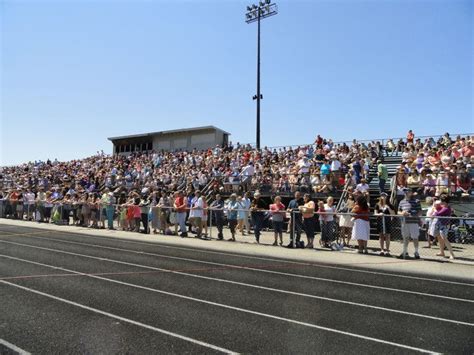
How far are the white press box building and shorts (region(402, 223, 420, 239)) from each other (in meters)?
28.7

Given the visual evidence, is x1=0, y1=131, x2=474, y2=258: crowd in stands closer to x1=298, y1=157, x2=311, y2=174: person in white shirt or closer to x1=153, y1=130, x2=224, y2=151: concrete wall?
x1=298, y1=157, x2=311, y2=174: person in white shirt

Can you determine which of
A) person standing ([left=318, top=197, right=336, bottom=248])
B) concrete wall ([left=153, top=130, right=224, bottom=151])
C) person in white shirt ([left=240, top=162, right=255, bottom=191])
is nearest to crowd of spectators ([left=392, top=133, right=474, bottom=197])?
person standing ([left=318, top=197, right=336, bottom=248])

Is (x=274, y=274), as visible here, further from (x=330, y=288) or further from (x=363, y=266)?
(x=363, y=266)

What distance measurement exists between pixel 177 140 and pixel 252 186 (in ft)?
76.5

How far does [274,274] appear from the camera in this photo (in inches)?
379

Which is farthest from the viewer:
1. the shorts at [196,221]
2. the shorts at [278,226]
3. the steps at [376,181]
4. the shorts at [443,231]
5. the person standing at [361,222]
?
the shorts at [196,221]

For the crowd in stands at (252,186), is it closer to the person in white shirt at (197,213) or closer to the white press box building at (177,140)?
the person in white shirt at (197,213)

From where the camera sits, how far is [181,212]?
17422 mm

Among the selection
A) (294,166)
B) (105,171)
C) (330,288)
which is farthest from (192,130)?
(330,288)

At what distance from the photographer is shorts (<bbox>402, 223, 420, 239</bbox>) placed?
1216 centimetres

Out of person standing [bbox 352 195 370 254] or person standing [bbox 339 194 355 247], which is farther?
person standing [bbox 339 194 355 247]

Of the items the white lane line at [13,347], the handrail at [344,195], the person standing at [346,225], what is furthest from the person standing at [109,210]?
the white lane line at [13,347]

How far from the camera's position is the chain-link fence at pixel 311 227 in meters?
12.3

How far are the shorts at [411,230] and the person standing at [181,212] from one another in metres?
8.42
